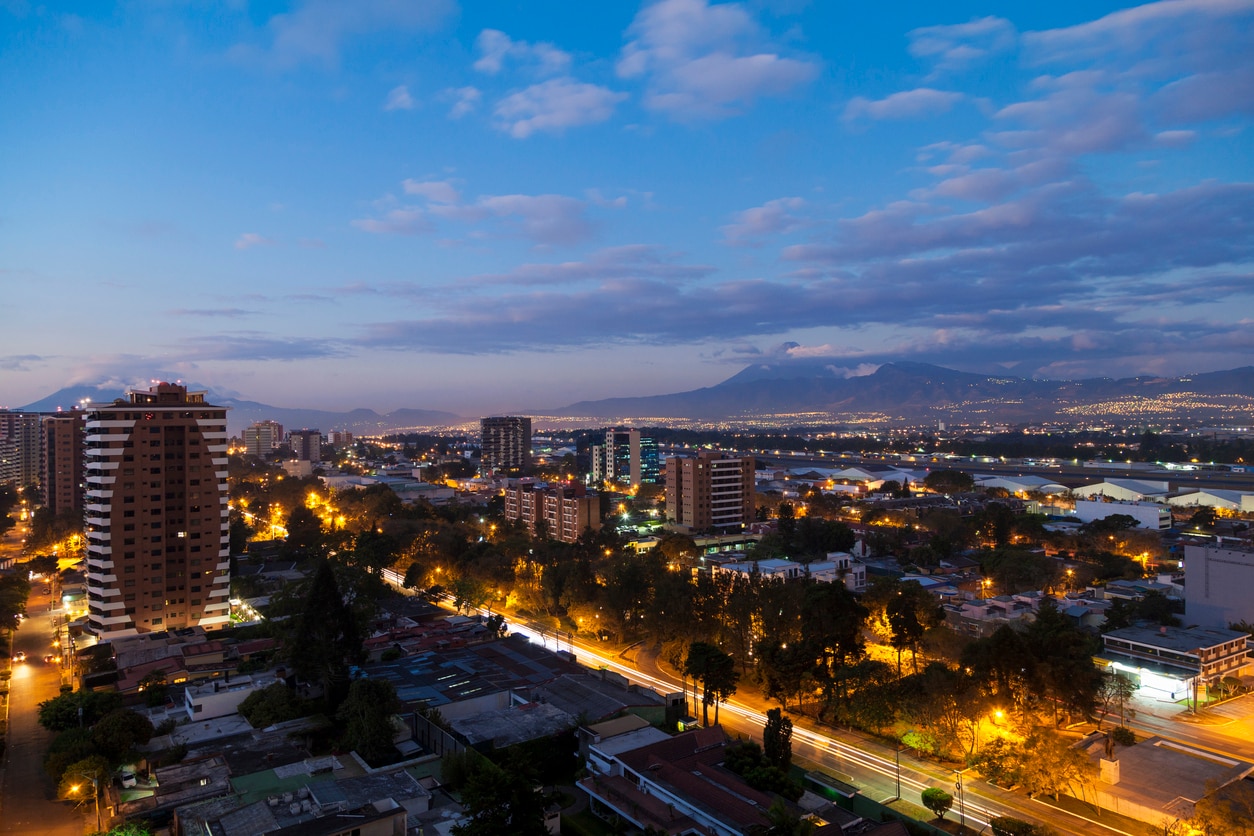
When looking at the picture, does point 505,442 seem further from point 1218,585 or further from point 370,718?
point 370,718

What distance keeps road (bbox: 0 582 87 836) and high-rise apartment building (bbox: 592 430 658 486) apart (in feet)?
127

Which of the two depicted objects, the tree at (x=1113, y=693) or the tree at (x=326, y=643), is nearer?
the tree at (x=1113, y=693)

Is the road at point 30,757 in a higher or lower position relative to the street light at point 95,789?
lower

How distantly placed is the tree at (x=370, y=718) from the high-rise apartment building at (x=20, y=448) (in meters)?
56.3

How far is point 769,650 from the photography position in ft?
53.8

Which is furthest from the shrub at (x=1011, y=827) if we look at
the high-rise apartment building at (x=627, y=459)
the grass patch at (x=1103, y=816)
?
the high-rise apartment building at (x=627, y=459)

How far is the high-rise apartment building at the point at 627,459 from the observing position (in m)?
57.7

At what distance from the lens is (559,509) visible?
3619 cm

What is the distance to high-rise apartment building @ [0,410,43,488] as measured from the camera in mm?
55281

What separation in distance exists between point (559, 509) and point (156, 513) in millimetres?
17852

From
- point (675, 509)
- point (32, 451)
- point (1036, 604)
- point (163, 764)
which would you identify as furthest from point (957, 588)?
point (32, 451)

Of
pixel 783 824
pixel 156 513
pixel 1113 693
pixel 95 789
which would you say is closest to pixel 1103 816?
pixel 1113 693

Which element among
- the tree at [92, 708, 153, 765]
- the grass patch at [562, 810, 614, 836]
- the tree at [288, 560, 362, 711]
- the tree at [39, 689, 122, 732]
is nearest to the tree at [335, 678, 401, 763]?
the tree at [288, 560, 362, 711]

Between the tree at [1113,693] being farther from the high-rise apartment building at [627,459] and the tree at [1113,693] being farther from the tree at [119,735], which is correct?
the high-rise apartment building at [627,459]
